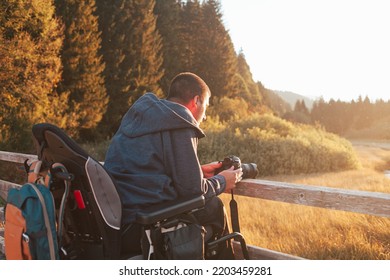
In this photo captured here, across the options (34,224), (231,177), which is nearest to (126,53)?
(231,177)

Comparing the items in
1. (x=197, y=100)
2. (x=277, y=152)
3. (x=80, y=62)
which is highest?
(x=80, y=62)

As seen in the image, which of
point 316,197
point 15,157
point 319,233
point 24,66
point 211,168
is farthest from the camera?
point 24,66

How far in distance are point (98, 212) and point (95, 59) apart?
681 inches

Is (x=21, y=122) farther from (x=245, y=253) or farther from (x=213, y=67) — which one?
(x=213, y=67)

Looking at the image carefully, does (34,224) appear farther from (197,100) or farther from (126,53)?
(126,53)

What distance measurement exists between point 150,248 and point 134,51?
21.9 metres

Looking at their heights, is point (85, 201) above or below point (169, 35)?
below

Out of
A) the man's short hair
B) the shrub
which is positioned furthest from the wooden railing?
the shrub

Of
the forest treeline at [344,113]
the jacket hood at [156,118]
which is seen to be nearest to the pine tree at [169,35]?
the jacket hood at [156,118]

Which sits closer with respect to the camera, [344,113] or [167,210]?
[167,210]

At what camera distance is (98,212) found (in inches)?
93.2

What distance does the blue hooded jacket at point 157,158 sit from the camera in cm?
242

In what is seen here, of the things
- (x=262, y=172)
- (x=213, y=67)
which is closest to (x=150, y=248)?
(x=262, y=172)

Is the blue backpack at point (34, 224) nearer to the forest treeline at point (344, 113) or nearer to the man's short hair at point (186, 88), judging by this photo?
the man's short hair at point (186, 88)
